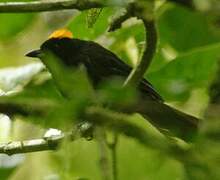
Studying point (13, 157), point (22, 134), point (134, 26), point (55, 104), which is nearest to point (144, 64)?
point (55, 104)

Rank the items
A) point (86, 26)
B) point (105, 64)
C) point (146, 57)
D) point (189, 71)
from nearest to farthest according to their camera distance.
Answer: point (146, 57)
point (189, 71)
point (86, 26)
point (105, 64)

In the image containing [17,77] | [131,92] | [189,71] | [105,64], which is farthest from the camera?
[105,64]

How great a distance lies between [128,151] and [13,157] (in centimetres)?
50

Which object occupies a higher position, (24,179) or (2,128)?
(2,128)

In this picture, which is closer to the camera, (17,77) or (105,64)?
(17,77)

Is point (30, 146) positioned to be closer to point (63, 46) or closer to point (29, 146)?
point (29, 146)

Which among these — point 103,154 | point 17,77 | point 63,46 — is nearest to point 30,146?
point 17,77

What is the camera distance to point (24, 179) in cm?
428

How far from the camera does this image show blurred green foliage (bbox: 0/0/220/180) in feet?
2.27

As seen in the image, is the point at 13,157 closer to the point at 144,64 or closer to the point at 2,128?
the point at 2,128

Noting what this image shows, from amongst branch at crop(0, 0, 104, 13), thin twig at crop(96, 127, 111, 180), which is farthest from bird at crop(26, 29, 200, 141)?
thin twig at crop(96, 127, 111, 180)

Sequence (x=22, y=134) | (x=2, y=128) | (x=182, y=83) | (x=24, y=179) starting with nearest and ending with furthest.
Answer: (x=182, y=83), (x=2, y=128), (x=22, y=134), (x=24, y=179)

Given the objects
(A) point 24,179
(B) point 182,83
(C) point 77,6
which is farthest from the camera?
(A) point 24,179

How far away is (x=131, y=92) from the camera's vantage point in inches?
28.0
